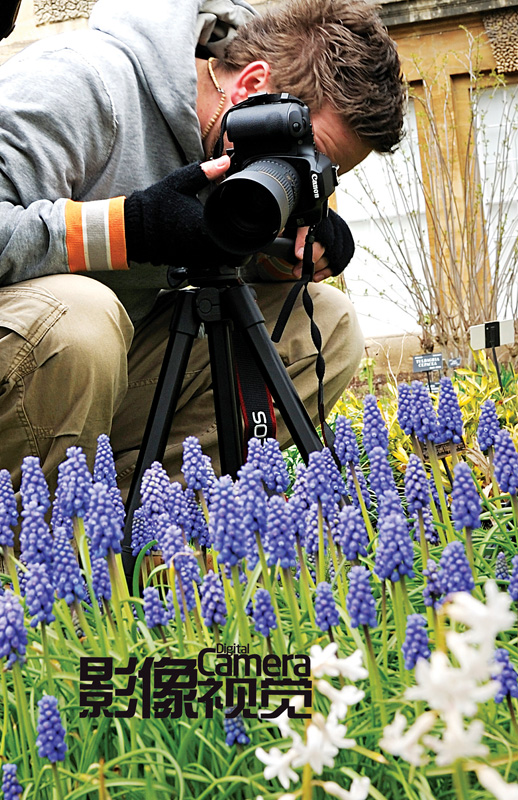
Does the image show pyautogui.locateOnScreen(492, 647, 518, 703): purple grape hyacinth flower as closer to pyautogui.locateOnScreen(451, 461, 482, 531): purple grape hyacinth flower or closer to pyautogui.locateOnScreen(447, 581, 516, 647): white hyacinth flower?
pyautogui.locateOnScreen(451, 461, 482, 531): purple grape hyacinth flower

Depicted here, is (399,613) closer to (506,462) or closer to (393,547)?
(393,547)

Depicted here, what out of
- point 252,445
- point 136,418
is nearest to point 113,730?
point 252,445

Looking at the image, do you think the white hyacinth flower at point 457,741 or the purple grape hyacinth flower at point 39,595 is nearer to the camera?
the white hyacinth flower at point 457,741

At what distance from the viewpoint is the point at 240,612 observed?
2.35 ft

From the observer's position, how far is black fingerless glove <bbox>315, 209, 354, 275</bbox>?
1.78 metres

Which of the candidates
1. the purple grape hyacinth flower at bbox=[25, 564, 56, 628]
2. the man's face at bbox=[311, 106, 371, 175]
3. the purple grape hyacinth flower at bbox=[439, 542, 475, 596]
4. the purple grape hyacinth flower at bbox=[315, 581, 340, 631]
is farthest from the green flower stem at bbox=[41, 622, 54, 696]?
the man's face at bbox=[311, 106, 371, 175]

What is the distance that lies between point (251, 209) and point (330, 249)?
544 mm

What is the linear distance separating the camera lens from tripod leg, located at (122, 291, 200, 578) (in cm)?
13

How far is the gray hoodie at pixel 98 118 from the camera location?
55.8 inches

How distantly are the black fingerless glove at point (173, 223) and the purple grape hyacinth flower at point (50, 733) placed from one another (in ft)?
2.73

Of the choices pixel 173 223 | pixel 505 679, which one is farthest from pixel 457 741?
pixel 173 223

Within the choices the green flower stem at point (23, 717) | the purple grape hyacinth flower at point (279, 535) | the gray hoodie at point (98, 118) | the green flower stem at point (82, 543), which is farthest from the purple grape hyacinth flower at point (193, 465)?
the gray hoodie at point (98, 118)

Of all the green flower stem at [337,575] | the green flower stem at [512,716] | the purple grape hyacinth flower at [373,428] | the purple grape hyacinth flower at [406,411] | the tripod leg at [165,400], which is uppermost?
the tripod leg at [165,400]

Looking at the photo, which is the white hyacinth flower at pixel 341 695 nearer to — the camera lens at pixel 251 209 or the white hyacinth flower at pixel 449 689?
the white hyacinth flower at pixel 449 689
